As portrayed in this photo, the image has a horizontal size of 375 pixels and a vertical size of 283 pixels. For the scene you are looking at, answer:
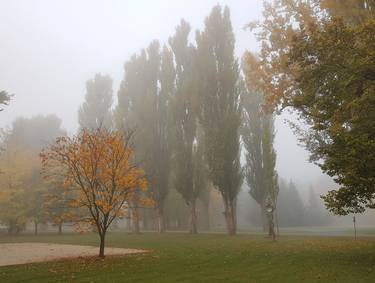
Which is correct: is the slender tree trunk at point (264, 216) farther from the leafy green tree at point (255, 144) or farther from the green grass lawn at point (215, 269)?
the green grass lawn at point (215, 269)

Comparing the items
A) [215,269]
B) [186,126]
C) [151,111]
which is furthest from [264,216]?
[215,269]

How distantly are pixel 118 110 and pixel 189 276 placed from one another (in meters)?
29.9

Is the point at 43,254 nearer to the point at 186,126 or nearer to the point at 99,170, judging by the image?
the point at 99,170

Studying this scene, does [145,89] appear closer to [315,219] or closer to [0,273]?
[0,273]

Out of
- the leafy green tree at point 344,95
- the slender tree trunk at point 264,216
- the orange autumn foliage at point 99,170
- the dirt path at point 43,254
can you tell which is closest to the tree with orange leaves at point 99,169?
the orange autumn foliage at point 99,170

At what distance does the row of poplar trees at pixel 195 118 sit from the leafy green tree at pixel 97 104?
756cm

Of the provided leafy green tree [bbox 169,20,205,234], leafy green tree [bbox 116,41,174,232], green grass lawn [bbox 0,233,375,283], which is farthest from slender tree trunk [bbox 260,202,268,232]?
green grass lawn [bbox 0,233,375,283]

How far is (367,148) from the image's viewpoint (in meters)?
9.16

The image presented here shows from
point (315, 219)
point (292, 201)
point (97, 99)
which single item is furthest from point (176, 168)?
point (315, 219)

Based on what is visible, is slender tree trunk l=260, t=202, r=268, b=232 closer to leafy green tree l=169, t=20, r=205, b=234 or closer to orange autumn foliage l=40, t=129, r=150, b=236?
leafy green tree l=169, t=20, r=205, b=234

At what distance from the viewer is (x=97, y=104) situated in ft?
152

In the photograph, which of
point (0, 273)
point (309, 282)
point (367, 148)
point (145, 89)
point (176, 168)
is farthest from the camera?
point (145, 89)

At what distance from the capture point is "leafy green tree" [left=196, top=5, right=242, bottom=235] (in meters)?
27.6

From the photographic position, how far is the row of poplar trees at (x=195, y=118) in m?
28.3
